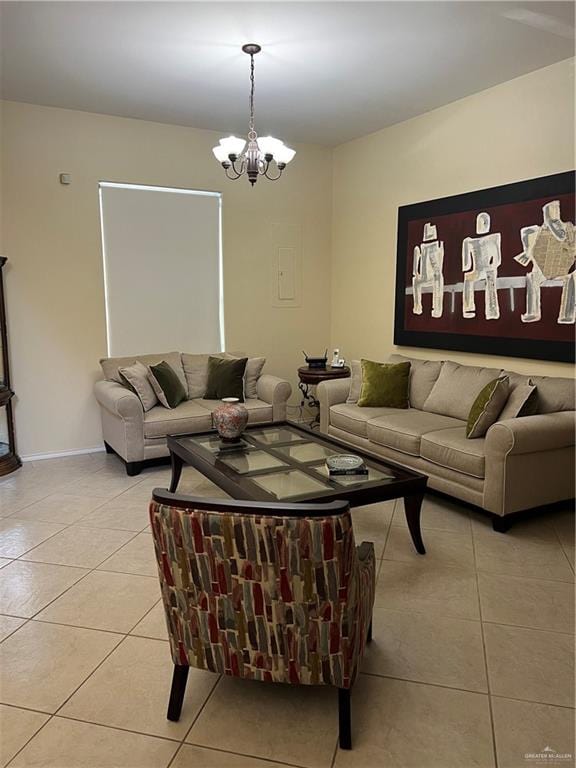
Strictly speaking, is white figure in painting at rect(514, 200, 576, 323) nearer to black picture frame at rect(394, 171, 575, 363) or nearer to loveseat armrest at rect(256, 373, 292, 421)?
black picture frame at rect(394, 171, 575, 363)

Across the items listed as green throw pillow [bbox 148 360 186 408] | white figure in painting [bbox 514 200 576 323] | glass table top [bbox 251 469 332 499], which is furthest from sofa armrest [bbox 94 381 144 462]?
white figure in painting [bbox 514 200 576 323]

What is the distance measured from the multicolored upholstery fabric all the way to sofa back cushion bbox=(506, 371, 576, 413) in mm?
2356

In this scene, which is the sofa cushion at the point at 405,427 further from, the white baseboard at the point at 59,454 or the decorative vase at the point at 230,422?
the white baseboard at the point at 59,454

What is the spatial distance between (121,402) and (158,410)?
1.26ft

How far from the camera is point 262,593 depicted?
1690 millimetres

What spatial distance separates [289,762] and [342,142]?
5471 millimetres

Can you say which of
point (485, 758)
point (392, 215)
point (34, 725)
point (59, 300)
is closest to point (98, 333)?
point (59, 300)

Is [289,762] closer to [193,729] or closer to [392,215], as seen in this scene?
[193,729]

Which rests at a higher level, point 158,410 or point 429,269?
point 429,269

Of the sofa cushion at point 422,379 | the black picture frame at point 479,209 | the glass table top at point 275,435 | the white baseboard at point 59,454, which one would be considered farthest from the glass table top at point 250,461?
the white baseboard at point 59,454

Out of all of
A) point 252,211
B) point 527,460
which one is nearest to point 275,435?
point 527,460

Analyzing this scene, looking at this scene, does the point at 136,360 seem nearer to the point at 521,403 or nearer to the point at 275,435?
the point at 275,435

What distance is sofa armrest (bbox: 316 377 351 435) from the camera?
4.93 metres

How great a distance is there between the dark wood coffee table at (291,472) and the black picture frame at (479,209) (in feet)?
5.18
